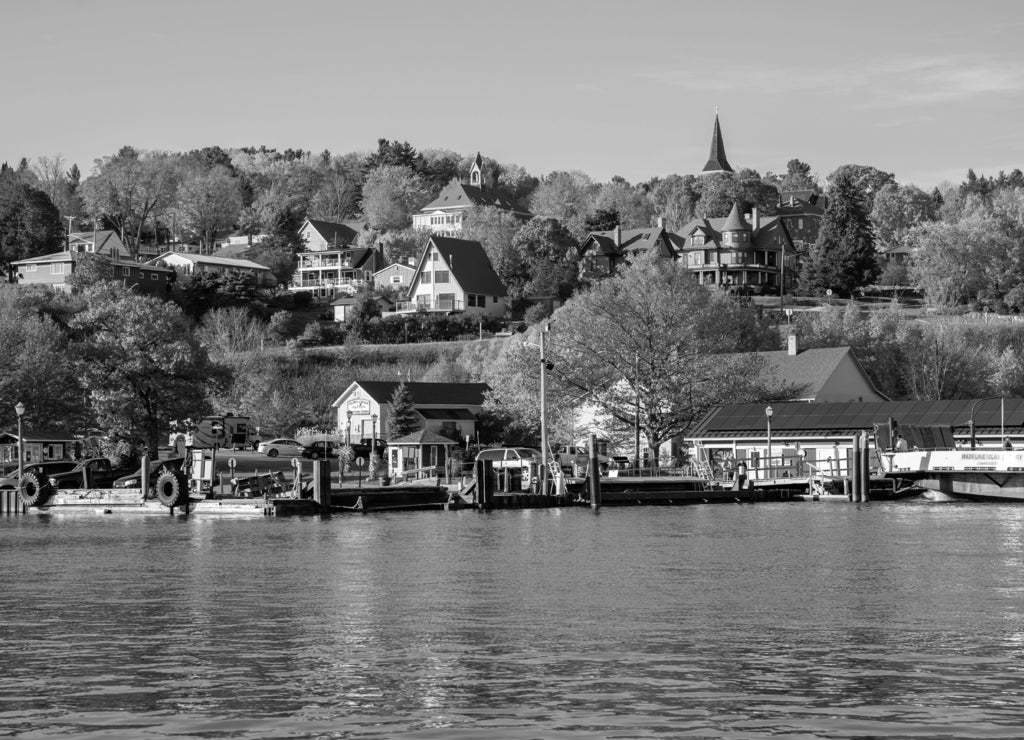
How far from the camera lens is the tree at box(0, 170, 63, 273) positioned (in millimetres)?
154250

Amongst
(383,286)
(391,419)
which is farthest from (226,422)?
(383,286)

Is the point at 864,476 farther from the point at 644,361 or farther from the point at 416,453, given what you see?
the point at 416,453

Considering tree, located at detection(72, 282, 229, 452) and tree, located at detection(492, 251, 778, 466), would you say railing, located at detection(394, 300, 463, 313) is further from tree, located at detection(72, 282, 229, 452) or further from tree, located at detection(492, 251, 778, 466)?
tree, located at detection(72, 282, 229, 452)

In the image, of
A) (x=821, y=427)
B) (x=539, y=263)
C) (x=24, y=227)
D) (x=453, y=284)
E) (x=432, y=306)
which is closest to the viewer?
(x=821, y=427)

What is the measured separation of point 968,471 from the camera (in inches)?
2655

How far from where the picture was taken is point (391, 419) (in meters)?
101

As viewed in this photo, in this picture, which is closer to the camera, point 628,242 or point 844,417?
point 844,417

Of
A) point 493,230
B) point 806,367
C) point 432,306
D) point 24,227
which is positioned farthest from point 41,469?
point 493,230

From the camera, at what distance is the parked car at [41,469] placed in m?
69.6

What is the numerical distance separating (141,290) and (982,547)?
372 feet

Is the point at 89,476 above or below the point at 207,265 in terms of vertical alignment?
below

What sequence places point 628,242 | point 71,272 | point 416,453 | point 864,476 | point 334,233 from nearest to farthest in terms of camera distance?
point 864,476 < point 416,453 < point 71,272 < point 628,242 < point 334,233

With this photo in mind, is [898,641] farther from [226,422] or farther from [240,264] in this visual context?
[240,264]

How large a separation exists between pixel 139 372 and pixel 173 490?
2027 cm
